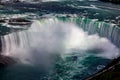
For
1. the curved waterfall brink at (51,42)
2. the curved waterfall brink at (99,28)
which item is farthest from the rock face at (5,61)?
the curved waterfall brink at (99,28)

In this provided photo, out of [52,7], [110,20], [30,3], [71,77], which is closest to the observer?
[71,77]

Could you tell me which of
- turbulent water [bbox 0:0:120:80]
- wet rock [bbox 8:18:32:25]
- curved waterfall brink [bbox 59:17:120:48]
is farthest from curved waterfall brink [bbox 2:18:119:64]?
wet rock [bbox 8:18:32:25]

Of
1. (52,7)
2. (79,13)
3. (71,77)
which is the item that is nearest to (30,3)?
(52,7)

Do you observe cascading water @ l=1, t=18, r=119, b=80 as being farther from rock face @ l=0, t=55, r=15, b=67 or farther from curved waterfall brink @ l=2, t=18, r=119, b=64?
rock face @ l=0, t=55, r=15, b=67

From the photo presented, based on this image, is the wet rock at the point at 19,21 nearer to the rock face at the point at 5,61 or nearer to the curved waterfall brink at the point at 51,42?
the curved waterfall brink at the point at 51,42

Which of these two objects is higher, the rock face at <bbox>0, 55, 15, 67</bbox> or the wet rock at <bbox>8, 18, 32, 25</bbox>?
the wet rock at <bbox>8, 18, 32, 25</bbox>

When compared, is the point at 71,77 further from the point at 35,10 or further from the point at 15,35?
the point at 35,10

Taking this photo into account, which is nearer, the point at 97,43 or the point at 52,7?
the point at 97,43

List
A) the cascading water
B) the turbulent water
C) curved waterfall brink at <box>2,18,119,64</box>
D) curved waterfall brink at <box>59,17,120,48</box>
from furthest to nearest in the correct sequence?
curved waterfall brink at <box>59,17,120,48</box>, curved waterfall brink at <box>2,18,119,64</box>, the cascading water, the turbulent water
